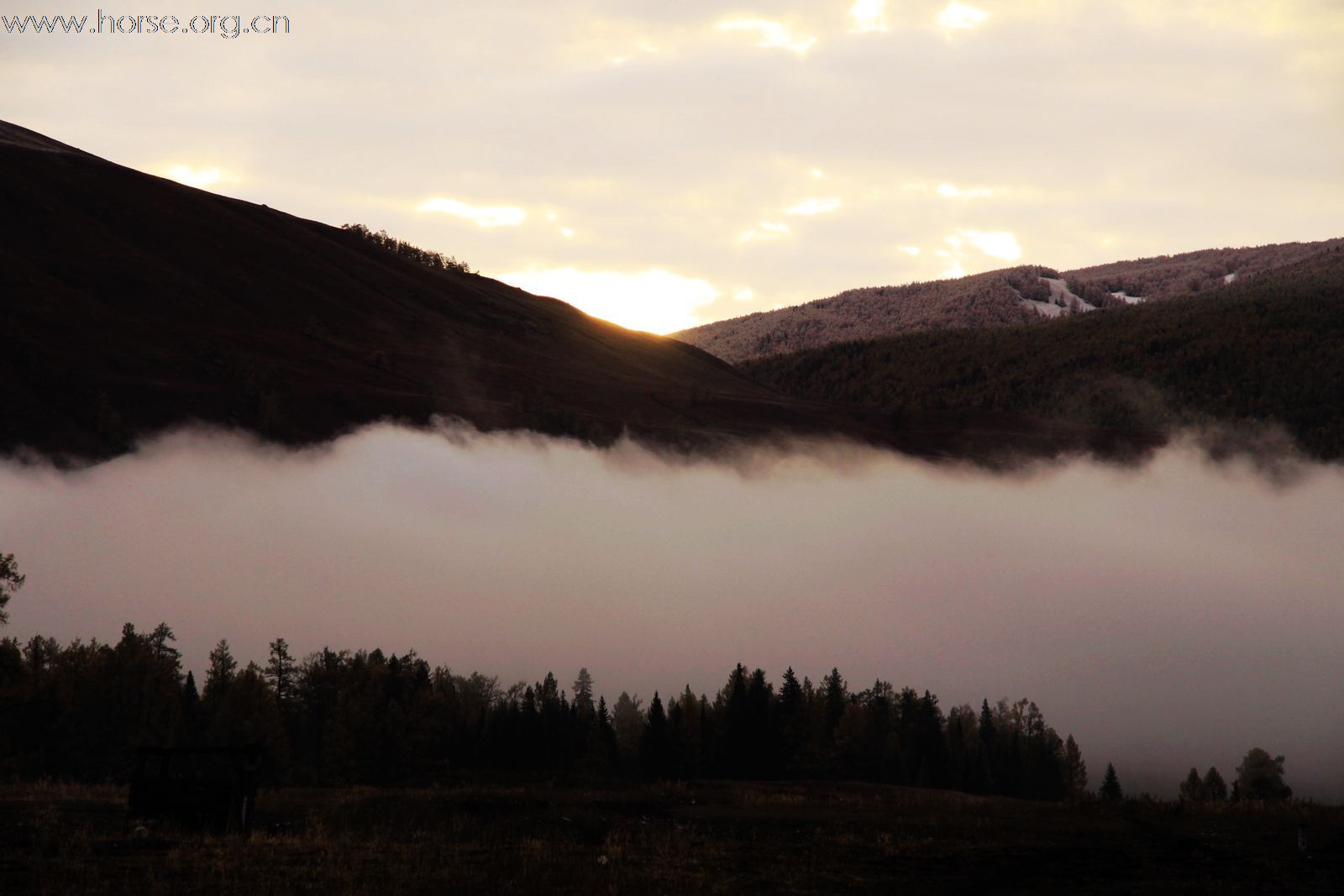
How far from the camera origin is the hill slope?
14312 cm

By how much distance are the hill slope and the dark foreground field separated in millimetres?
101342

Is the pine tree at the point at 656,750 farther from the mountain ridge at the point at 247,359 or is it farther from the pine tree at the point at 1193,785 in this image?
the mountain ridge at the point at 247,359

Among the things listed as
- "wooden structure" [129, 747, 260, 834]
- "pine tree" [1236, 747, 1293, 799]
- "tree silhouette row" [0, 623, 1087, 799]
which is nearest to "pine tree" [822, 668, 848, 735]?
"tree silhouette row" [0, 623, 1087, 799]

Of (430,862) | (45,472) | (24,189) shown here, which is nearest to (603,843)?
(430,862)

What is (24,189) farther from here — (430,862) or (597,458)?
(430,862)

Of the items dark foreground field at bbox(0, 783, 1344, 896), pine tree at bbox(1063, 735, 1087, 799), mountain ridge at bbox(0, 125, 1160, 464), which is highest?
mountain ridge at bbox(0, 125, 1160, 464)

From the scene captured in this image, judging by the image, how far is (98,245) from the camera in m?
171

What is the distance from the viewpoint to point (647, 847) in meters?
36.4

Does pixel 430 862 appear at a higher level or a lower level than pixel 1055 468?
lower

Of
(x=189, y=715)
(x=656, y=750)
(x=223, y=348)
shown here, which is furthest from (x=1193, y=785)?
(x=223, y=348)

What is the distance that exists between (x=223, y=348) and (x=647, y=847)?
137 metres

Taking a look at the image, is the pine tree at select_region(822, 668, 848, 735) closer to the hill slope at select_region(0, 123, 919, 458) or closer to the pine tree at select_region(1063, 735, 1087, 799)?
the pine tree at select_region(1063, 735, 1087, 799)

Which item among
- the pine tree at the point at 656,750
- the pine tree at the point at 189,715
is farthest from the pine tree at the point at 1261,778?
the pine tree at the point at 189,715

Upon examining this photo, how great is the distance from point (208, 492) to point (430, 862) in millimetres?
129967
